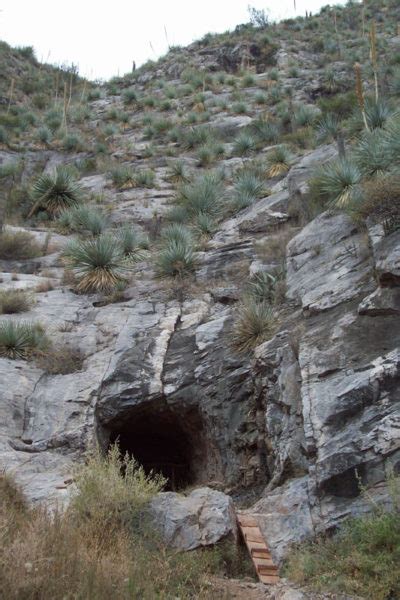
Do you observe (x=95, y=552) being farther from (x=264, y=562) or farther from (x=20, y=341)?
(x=20, y=341)

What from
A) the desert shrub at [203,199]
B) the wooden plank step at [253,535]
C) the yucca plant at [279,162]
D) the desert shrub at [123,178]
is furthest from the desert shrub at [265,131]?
the wooden plank step at [253,535]

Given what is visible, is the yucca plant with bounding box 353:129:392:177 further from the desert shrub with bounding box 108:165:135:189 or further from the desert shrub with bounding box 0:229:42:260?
the desert shrub with bounding box 108:165:135:189

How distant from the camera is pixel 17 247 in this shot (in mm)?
15094

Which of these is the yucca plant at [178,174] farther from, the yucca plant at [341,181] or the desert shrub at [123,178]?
the yucca plant at [341,181]

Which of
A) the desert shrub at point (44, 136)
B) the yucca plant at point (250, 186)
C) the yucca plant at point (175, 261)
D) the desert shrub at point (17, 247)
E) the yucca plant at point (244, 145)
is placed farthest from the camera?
the desert shrub at point (44, 136)

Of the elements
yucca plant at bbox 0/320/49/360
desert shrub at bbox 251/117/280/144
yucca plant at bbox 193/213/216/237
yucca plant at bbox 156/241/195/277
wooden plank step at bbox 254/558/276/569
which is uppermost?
desert shrub at bbox 251/117/280/144

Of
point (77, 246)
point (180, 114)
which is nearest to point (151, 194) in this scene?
point (77, 246)

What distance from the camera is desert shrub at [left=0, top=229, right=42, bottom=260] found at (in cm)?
1502

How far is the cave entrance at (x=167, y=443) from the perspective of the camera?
9.48m

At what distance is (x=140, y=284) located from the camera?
42.4 ft

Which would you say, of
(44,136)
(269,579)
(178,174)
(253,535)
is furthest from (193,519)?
(44,136)

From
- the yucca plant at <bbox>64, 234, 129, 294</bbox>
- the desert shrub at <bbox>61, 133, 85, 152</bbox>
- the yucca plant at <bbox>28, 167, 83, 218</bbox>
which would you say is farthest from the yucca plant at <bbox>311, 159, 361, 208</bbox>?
the desert shrub at <bbox>61, 133, 85, 152</bbox>

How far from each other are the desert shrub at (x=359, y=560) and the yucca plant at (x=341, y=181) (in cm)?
708

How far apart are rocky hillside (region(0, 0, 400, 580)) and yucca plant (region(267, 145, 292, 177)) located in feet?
0.21
